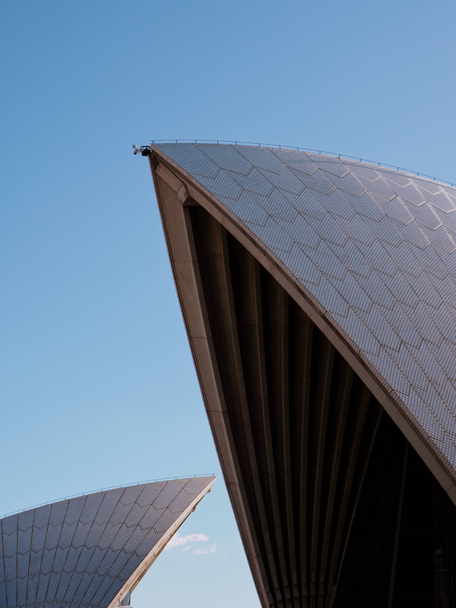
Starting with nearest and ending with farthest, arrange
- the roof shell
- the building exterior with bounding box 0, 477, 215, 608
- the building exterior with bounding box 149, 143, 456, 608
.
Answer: the roof shell < the building exterior with bounding box 149, 143, 456, 608 < the building exterior with bounding box 0, 477, 215, 608

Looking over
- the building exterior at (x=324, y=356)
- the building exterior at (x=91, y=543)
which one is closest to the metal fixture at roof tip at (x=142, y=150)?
the building exterior at (x=324, y=356)

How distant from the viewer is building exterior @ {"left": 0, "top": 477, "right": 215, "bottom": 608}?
1163 inches

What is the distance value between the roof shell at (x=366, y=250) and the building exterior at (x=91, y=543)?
2152cm

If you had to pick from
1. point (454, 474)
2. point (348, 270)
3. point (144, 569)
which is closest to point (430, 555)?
point (454, 474)

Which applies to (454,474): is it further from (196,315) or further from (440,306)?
(196,315)

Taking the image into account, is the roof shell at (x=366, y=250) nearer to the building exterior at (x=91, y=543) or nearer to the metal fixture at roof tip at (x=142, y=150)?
the metal fixture at roof tip at (x=142, y=150)

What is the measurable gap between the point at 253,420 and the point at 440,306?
9191 millimetres

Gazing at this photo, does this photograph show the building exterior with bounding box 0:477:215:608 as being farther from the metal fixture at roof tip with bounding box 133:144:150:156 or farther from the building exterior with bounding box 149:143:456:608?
the metal fixture at roof tip with bounding box 133:144:150:156

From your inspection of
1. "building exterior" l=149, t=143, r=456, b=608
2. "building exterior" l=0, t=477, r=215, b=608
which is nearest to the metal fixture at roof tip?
"building exterior" l=149, t=143, r=456, b=608

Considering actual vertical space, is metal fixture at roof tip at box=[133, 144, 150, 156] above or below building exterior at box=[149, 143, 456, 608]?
above

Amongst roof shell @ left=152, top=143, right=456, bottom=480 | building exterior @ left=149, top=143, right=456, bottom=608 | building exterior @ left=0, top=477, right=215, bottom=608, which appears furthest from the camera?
building exterior @ left=0, top=477, right=215, bottom=608

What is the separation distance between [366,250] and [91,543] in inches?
954

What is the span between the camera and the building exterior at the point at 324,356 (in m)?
13.0

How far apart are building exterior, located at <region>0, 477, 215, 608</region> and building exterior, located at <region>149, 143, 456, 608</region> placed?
1066cm
